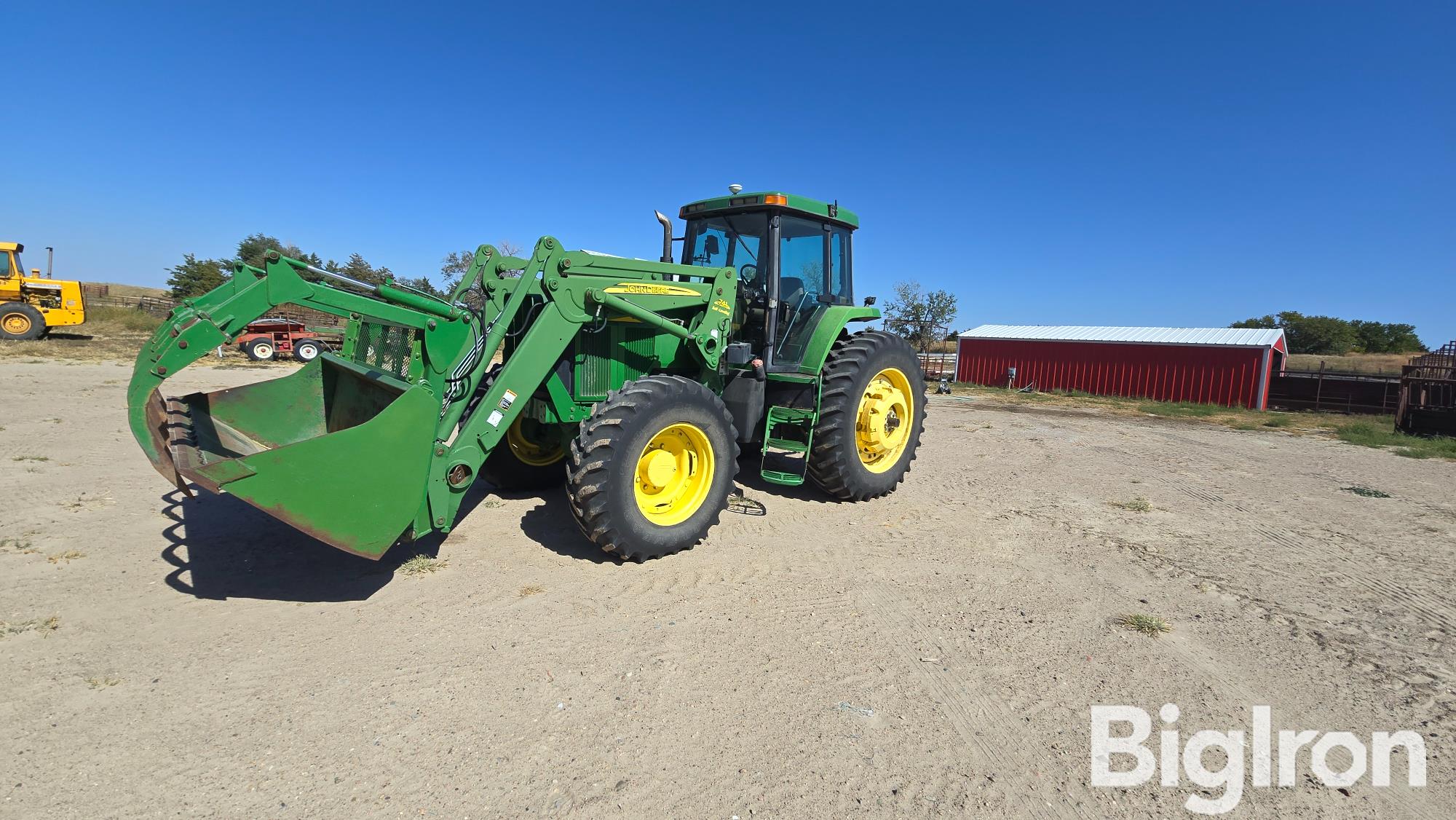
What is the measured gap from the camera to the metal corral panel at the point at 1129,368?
827 inches

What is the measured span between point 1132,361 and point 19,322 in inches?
1321

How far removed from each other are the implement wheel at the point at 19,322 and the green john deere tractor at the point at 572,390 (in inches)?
884

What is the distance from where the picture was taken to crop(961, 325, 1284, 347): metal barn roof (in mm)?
21453

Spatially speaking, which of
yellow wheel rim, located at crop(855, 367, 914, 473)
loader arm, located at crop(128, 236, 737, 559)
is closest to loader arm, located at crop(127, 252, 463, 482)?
loader arm, located at crop(128, 236, 737, 559)

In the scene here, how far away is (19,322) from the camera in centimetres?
2031

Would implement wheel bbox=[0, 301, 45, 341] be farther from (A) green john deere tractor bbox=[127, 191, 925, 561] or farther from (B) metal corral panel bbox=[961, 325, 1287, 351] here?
(B) metal corral panel bbox=[961, 325, 1287, 351]

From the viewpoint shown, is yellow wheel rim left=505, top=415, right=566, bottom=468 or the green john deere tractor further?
yellow wheel rim left=505, top=415, right=566, bottom=468

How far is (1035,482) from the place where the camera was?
7980 millimetres

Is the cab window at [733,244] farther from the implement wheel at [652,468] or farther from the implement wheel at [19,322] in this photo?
the implement wheel at [19,322]

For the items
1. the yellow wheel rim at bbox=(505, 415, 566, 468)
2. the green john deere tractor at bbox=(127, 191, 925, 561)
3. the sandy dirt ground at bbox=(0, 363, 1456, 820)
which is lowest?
the sandy dirt ground at bbox=(0, 363, 1456, 820)

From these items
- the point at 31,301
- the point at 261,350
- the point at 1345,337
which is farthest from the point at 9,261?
the point at 1345,337

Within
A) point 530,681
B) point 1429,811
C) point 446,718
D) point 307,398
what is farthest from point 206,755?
point 1429,811

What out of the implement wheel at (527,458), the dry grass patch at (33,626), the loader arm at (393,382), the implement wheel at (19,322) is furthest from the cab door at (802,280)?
the implement wheel at (19,322)

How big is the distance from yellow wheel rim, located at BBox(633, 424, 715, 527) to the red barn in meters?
22.0
